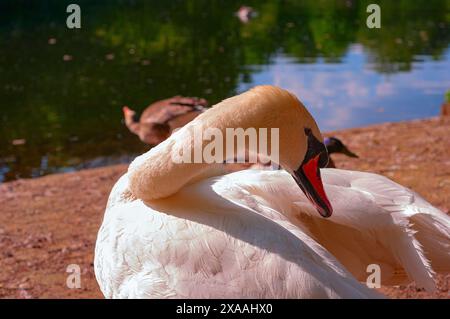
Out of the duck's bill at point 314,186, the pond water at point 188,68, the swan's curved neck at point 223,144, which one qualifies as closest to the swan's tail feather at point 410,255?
the duck's bill at point 314,186

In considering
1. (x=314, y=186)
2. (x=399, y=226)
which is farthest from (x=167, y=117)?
(x=314, y=186)

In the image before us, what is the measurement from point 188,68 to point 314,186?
11.9 m

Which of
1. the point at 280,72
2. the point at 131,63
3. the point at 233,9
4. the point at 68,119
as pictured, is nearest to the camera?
the point at 68,119

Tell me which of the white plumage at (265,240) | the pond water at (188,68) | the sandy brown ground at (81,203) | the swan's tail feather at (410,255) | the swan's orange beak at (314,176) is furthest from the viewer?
the pond water at (188,68)

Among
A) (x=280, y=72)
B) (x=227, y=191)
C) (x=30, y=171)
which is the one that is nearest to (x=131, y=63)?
(x=280, y=72)

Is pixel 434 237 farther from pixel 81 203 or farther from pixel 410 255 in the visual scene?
pixel 81 203

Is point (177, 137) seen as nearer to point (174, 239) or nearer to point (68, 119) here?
point (174, 239)

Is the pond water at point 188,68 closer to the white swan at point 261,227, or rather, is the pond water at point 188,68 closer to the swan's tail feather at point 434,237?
the white swan at point 261,227

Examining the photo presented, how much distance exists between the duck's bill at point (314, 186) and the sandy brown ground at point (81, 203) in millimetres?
1594

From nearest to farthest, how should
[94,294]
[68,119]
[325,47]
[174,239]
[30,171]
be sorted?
[174,239], [94,294], [30,171], [68,119], [325,47]

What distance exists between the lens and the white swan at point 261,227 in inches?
96.0

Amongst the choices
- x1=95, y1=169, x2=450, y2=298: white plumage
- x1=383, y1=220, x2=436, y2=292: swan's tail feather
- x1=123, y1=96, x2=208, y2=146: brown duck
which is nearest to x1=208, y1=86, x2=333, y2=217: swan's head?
x1=95, y1=169, x2=450, y2=298: white plumage

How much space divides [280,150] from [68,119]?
→ 27.2 ft
